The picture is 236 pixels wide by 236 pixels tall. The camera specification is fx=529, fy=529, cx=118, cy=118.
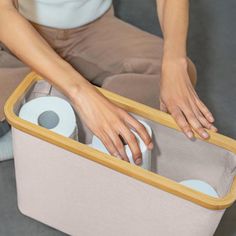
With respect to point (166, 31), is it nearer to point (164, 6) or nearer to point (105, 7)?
point (164, 6)

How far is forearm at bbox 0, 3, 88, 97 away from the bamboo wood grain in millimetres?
49

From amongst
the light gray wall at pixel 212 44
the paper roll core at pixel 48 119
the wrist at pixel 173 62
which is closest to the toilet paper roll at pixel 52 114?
the paper roll core at pixel 48 119

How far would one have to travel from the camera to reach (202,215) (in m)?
0.98

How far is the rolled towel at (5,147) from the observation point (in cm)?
140

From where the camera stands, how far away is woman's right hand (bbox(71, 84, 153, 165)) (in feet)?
3.26

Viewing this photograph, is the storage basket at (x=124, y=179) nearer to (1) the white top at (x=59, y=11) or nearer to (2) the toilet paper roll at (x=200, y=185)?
(2) the toilet paper roll at (x=200, y=185)

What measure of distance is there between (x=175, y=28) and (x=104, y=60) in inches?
8.8

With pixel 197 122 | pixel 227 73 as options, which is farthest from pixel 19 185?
pixel 227 73

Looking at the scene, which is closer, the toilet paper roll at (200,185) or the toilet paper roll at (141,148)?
the toilet paper roll at (141,148)

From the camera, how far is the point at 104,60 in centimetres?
132

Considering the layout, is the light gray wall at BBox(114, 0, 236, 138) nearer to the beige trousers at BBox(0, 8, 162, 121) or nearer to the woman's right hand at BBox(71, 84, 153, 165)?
the beige trousers at BBox(0, 8, 162, 121)

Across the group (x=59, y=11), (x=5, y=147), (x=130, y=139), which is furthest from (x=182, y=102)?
(x=5, y=147)

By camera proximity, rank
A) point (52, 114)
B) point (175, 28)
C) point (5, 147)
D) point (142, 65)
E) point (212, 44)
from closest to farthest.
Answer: point (52, 114), point (175, 28), point (142, 65), point (5, 147), point (212, 44)

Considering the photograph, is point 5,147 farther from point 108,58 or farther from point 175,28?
point 175,28
